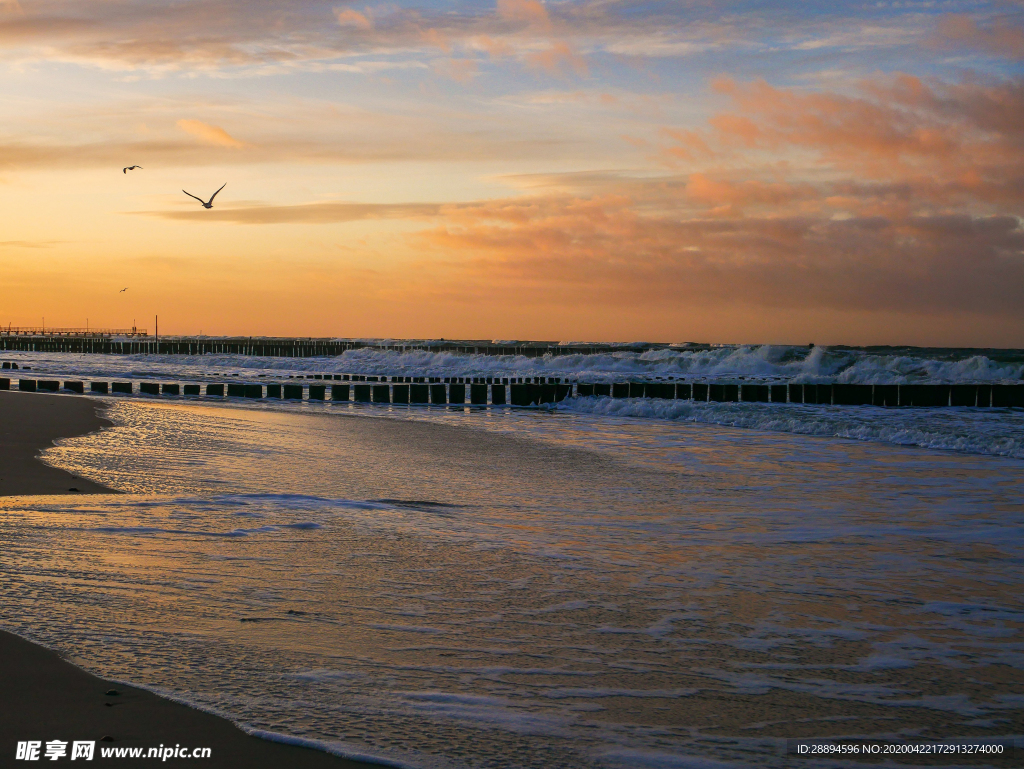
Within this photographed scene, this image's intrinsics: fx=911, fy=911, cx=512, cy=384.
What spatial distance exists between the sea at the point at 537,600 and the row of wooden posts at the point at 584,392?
1577cm

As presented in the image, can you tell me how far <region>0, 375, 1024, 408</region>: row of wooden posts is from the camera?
91.7 ft

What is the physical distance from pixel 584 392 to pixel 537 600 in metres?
24.9

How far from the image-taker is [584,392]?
30594 millimetres

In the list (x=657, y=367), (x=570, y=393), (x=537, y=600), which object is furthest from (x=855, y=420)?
(x=657, y=367)

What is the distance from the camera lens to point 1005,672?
184 inches

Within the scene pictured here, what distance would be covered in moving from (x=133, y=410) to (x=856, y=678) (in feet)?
63.4

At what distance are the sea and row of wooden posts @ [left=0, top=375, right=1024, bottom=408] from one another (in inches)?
621

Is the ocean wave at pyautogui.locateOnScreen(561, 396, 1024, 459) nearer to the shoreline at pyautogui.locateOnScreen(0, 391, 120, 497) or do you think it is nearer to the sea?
the sea

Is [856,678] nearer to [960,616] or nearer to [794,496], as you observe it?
[960,616]

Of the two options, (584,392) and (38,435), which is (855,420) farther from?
(38,435)

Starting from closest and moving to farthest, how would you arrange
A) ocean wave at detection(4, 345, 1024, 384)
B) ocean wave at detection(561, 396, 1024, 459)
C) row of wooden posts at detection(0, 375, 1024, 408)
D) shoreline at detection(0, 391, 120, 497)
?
shoreline at detection(0, 391, 120, 497), ocean wave at detection(561, 396, 1024, 459), row of wooden posts at detection(0, 375, 1024, 408), ocean wave at detection(4, 345, 1024, 384)

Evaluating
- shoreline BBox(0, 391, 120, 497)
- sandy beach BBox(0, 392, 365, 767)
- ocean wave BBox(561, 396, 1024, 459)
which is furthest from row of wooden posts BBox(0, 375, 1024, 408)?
sandy beach BBox(0, 392, 365, 767)

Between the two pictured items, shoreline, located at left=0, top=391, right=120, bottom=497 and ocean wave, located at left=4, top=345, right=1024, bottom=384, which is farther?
ocean wave, located at left=4, top=345, right=1024, bottom=384

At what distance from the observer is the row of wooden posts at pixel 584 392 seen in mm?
27953
